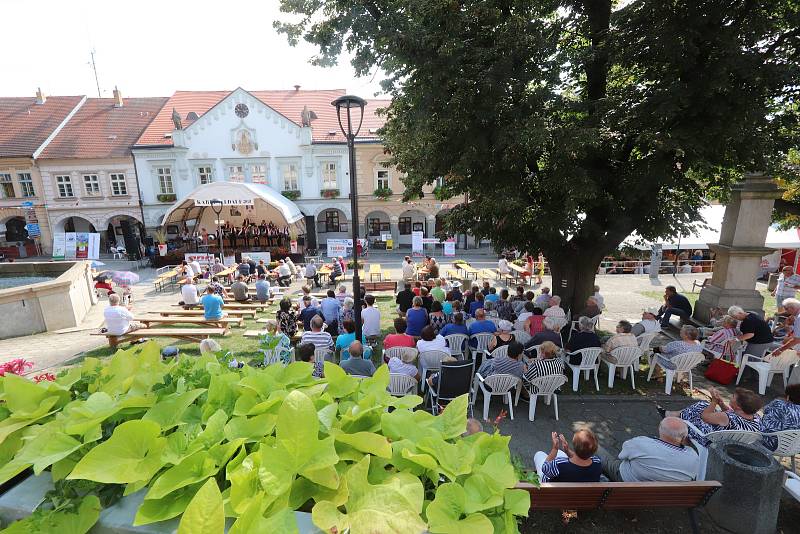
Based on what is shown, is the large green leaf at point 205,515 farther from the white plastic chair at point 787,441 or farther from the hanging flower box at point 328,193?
the hanging flower box at point 328,193

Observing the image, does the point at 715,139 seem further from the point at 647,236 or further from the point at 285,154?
the point at 285,154

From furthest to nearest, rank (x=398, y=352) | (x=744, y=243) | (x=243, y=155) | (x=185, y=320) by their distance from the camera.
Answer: (x=243, y=155) < (x=185, y=320) < (x=744, y=243) < (x=398, y=352)

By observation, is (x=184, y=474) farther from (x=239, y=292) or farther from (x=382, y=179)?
(x=382, y=179)

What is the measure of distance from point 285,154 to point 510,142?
22062 millimetres

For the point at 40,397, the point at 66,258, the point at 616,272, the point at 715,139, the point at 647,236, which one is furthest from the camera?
the point at 66,258

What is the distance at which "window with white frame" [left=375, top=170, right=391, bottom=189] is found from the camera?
26547 mm

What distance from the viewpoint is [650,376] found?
670 centimetres

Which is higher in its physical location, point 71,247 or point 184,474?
point 184,474

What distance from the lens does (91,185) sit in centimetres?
2522

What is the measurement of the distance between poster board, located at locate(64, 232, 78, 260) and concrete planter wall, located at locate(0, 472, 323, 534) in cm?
2465

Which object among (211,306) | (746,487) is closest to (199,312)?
(211,306)

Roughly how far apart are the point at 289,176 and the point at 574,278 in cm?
2135

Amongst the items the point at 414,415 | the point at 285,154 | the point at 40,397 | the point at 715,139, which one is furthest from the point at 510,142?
the point at 285,154

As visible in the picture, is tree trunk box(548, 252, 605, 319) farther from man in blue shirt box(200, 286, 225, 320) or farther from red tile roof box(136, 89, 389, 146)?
red tile roof box(136, 89, 389, 146)
